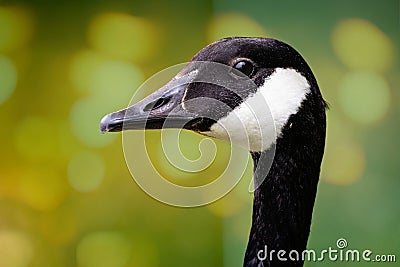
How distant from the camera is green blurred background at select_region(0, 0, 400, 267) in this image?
131 centimetres

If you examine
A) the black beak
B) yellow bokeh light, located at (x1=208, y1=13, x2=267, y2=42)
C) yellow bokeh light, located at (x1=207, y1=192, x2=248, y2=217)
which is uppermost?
yellow bokeh light, located at (x1=208, y1=13, x2=267, y2=42)

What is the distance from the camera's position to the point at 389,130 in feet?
4.18

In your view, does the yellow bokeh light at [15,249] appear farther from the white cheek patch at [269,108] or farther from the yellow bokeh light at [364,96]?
the yellow bokeh light at [364,96]

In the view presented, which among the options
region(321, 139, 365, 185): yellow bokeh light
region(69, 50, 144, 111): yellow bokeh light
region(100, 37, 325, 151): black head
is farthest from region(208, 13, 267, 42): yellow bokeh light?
region(100, 37, 325, 151): black head

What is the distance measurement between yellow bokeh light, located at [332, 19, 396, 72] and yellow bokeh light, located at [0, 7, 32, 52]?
0.91 meters

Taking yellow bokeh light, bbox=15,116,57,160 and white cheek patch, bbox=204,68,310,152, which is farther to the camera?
yellow bokeh light, bbox=15,116,57,160

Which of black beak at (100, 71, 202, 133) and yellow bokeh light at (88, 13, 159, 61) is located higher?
yellow bokeh light at (88, 13, 159, 61)

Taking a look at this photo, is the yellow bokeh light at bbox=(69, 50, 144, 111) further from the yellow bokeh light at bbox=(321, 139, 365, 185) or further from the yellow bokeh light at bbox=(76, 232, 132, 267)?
the yellow bokeh light at bbox=(321, 139, 365, 185)

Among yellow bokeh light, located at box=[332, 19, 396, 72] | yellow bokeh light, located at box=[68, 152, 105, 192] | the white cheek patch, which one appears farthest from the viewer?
yellow bokeh light, located at box=[68, 152, 105, 192]

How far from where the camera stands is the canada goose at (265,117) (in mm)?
1062

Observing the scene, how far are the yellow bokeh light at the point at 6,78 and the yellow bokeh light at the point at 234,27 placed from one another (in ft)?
2.25

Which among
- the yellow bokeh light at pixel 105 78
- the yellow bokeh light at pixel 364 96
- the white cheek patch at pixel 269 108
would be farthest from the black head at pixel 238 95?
the yellow bokeh light at pixel 105 78

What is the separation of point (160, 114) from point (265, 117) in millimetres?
201

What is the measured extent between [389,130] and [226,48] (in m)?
0.46
